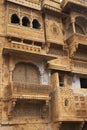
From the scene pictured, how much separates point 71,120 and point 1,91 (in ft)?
11.9

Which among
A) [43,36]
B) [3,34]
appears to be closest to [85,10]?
[43,36]

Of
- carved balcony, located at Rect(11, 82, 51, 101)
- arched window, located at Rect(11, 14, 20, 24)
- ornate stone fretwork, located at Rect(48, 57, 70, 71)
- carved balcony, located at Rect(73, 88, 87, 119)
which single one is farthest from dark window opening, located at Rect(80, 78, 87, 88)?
arched window, located at Rect(11, 14, 20, 24)

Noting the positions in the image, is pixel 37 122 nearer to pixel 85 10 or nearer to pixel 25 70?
pixel 25 70

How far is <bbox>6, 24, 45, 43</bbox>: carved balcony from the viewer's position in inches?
520

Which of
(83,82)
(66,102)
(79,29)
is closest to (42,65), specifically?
(66,102)

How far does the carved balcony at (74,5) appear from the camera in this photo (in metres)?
15.0

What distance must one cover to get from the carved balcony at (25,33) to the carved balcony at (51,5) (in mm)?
1503

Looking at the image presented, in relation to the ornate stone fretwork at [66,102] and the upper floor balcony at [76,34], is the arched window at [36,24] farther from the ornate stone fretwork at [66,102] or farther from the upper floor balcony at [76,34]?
the ornate stone fretwork at [66,102]

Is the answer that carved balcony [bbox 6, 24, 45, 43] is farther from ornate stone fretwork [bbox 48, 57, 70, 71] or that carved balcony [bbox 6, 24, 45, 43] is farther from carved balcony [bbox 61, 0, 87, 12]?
carved balcony [bbox 61, 0, 87, 12]

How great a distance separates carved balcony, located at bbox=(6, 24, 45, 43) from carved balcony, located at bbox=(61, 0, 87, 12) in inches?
91.1

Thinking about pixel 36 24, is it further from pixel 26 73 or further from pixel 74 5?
pixel 26 73

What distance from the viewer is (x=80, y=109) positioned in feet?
41.5

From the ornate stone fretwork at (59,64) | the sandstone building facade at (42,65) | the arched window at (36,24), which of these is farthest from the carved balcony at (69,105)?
the arched window at (36,24)

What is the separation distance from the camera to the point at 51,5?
15.1 meters
